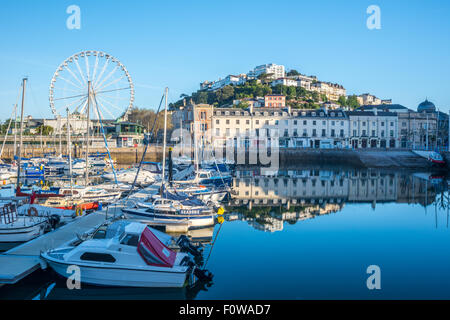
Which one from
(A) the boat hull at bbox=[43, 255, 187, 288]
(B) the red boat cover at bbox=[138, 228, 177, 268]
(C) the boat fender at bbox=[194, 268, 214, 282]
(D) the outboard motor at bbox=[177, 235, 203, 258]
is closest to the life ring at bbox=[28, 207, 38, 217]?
(A) the boat hull at bbox=[43, 255, 187, 288]

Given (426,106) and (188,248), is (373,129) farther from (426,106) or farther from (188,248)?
(188,248)

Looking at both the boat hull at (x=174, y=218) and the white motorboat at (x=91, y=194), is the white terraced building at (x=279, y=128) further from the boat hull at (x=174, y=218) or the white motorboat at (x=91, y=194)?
the boat hull at (x=174, y=218)

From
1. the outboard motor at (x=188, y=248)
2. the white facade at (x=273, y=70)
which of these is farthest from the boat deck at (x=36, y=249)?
the white facade at (x=273, y=70)

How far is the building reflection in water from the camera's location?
23.6 meters

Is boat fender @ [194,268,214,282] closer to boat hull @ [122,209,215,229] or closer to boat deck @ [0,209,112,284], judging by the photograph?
boat deck @ [0,209,112,284]

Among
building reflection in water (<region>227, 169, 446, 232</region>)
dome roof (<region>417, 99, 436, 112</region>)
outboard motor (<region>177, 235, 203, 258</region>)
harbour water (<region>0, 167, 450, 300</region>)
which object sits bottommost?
harbour water (<region>0, 167, 450, 300</region>)

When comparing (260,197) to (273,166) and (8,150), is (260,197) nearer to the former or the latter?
(273,166)

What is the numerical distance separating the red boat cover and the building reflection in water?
8.67 meters

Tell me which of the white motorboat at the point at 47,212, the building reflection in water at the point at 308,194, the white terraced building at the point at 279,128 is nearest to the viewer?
the white motorboat at the point at 47,212

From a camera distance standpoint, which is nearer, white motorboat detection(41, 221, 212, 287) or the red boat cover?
white motorboat detection(41, 221, 212, 287)

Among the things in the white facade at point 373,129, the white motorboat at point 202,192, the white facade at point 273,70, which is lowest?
the white motorboat at point 202,192

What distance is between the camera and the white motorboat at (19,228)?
15039mm

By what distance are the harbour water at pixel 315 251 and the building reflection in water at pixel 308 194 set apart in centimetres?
13
